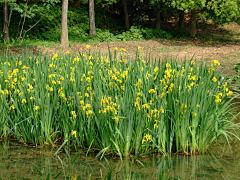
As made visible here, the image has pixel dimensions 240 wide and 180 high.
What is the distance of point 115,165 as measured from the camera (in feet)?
10.2

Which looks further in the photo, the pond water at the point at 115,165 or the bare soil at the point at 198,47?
the bare soil at the point at 198,47

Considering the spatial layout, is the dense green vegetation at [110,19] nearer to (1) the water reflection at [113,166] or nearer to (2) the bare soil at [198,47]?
(2) the bare soil at [198,47]

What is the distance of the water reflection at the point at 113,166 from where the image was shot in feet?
9.18

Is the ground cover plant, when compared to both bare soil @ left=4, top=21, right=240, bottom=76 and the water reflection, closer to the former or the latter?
the water reflection

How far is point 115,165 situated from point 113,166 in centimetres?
4

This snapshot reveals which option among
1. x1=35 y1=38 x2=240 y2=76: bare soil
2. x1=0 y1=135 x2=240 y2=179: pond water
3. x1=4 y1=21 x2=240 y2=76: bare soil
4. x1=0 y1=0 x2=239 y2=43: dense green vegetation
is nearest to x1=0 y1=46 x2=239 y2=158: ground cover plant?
x1=0 y1=135 x2=240 y2=179: pond water

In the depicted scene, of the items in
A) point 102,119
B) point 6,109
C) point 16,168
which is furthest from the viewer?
point 6,109

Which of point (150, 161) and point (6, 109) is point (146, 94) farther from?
point (6, 109)

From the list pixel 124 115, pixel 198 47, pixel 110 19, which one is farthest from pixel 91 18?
pixel 124 115

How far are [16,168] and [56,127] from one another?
0.84 metres

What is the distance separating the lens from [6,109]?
12.4 ft

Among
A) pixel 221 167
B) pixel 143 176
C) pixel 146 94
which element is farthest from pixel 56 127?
pixel 221 167

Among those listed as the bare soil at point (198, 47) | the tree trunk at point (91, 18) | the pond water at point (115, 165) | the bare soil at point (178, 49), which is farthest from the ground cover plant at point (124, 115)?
the tree trunk at point (91, 18)

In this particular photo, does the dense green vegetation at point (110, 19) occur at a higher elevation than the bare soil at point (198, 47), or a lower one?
higher
